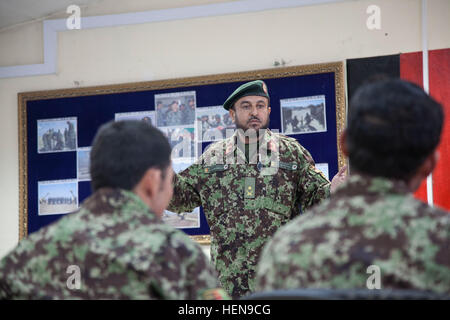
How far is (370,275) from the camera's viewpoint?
109 cm

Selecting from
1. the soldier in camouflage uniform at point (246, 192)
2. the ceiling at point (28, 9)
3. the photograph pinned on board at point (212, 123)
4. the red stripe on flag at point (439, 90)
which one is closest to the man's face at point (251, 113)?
the soldier in camouflage uniform at point (246, 192)

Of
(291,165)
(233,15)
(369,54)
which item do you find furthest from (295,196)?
(233,15)

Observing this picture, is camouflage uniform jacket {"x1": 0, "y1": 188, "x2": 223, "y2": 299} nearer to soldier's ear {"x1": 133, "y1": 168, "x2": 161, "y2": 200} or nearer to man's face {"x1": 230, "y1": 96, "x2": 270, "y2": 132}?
soldier's ear {"x1": 133, "y1": 168, "x2": 161, "y2": 200}

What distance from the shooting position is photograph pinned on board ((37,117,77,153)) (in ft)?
16.8

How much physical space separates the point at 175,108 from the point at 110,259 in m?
3.67

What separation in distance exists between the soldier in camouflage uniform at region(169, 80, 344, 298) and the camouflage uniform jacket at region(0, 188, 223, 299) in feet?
5.45

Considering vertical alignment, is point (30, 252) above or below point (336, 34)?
below

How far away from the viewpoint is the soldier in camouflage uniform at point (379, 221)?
1.05m

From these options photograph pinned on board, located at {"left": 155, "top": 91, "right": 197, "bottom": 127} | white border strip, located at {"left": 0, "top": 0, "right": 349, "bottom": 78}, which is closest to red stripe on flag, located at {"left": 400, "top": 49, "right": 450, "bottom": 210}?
white border strip, located at {"left": 0, "top": 0, "right": 349, "bottom": 78}

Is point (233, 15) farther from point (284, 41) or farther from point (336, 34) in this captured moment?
point (336, 34)

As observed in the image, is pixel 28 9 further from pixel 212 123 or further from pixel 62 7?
pixel 212 123

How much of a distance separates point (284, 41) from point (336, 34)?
395 mm

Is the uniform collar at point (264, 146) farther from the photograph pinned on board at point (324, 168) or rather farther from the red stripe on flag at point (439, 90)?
the red stripe on flag at point (439, 90)
